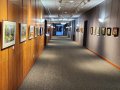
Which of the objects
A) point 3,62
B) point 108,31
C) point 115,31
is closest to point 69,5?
point 108,31

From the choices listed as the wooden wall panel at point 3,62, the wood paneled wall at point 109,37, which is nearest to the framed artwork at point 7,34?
the wooden wall panel at point 3,62

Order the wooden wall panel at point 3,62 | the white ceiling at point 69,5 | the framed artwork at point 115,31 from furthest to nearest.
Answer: the white ceiling at point 69,5 < the framed artwork at point 115,31 < the wooden wall panel at point 3,62

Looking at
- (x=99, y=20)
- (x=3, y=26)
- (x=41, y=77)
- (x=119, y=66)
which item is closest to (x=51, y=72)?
(x=41, y=77)

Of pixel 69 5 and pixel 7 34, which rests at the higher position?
pixel 69 5

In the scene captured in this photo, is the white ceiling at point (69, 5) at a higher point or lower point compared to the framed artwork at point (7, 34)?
higher

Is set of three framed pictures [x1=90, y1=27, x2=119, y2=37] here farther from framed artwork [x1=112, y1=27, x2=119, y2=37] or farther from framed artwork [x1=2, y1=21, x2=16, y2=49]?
framed artwork [x1=2, y1=21, x2=16, y2=49]

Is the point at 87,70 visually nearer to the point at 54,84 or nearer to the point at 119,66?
the point at 119,66

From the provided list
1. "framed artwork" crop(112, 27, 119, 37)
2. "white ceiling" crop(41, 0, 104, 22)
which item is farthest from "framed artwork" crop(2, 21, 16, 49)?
"white ceiling" crop(41, 0, 104, 22)

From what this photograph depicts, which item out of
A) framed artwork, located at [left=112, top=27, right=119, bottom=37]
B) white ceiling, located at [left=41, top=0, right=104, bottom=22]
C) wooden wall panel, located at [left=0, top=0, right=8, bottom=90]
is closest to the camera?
wooden wall panel, located at [left=0, top=0, right=8, bottom=90]

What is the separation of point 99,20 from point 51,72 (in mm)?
6256

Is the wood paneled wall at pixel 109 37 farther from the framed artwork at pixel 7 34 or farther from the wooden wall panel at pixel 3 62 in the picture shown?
the wooden wall panel at pixel 3 62

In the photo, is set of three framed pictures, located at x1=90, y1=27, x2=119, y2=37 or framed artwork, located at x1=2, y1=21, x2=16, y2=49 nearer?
framed artwork, located at x1=2, y1=21, x2=16, y2=49

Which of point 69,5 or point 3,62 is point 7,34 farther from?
point 69,5

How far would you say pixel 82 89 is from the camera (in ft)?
16.8
